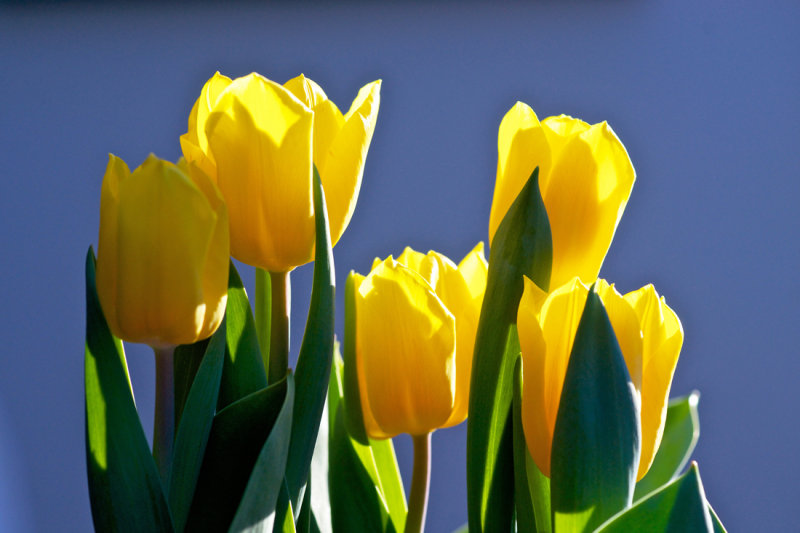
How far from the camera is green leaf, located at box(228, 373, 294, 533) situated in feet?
0.83

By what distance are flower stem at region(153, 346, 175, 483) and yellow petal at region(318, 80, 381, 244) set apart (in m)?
0.08

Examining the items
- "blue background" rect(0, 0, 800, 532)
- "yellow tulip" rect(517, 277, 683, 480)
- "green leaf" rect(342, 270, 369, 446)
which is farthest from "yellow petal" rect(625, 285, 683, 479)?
"blue background" rect(0, 0, 800, 532)

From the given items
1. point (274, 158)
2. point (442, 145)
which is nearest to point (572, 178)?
point (274, 158)

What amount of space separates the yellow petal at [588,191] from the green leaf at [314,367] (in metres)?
0.09

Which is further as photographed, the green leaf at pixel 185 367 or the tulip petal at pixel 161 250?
the green leaf at pixel 185 367

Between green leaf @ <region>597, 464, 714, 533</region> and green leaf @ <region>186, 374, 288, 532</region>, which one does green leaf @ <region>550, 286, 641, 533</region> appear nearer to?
green leaf @ <region>597, 464, 714, 533</region>

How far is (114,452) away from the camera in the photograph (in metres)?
0.27

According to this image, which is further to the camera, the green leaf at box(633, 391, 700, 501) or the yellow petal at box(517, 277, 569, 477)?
the green leaf at box(633, 391, 700, 501)

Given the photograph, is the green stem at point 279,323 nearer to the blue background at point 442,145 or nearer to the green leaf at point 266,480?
the green leaf at point 266,480

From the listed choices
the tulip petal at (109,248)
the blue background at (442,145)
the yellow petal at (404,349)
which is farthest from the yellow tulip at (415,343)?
the blue background at (442,145)

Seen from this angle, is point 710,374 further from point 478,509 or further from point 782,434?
point 478,509

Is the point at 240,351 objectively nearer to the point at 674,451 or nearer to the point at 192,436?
the point at 192,436

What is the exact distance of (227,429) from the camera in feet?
0.98

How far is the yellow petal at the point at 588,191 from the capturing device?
284 mm
